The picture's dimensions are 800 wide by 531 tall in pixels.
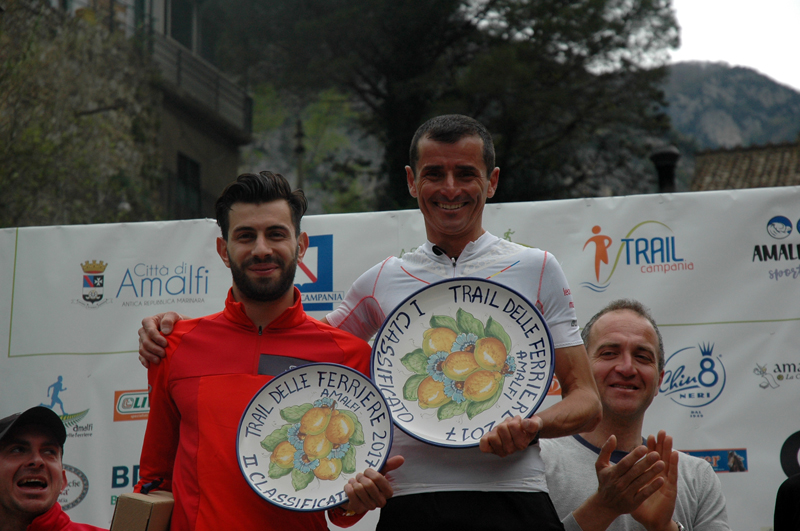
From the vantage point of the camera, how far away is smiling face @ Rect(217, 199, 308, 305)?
2.57m

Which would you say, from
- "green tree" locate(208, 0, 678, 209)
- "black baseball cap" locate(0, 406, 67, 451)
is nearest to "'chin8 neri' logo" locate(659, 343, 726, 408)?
"black baseball cap" locate(0, 406, 67, 451)

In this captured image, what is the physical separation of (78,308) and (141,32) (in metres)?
13.1

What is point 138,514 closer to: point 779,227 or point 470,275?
point 470,275

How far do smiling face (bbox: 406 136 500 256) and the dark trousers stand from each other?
2.94ft

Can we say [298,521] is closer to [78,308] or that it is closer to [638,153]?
[78,308]

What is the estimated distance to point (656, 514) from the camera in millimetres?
2646

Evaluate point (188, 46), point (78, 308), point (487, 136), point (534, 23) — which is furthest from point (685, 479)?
point (188, 46)

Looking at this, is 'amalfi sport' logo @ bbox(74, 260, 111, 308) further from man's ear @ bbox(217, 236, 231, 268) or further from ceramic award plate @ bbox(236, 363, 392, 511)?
ceramic award plate @ bbox(236, 363, 392, 511)

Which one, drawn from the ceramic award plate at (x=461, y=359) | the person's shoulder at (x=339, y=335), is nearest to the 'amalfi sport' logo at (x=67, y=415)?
the person's shoulder at (x=339, y=335)

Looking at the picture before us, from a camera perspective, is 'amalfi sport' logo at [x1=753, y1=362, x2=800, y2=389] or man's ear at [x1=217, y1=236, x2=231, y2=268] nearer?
man's ear at [x1=217, y1=236, x2=231, y2=268]

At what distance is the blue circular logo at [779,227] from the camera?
439cm

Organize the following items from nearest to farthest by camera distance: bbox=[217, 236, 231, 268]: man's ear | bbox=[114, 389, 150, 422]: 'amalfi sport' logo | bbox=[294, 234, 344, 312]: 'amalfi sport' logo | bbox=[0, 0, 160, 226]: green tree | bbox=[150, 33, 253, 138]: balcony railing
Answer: bbox=[217, 236, 231, 268]: man's ear
bbox=[114, 389, 150, 422]: 'amalfi sport' logo
bbox=[294, 234, 344, 312]: 'amalfi sport' logo
bbox=[0, 0, 160, 226]: green tree
bbox=[150, 33, 253, 138]: balcony railing

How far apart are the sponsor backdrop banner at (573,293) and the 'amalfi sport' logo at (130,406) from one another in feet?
0.04

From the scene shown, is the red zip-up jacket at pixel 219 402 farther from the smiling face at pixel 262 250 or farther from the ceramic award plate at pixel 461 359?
the ceramic award plate at pixel 461 359
